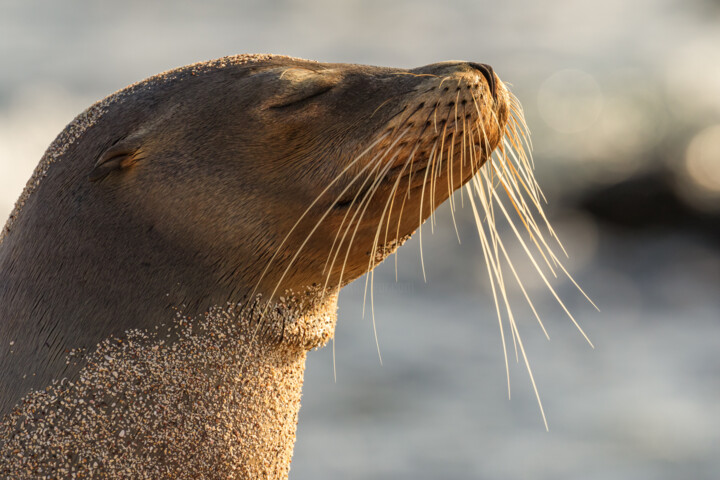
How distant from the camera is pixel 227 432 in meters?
1.98

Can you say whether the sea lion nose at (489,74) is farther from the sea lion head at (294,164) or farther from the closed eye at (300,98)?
the closed eye at (300,98)

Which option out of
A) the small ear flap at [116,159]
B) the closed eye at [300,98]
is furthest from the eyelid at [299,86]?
the small ear flap at [116,159]

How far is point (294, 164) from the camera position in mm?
2037

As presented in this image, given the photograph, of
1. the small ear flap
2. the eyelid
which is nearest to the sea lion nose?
the eyelid

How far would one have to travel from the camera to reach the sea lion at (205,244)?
1.90 metres

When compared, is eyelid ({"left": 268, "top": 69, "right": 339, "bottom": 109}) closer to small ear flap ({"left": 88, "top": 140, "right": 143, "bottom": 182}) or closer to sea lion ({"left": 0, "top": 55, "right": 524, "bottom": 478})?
sea lion ({"left": 0, "top": 55, "right": 524, "bottom": 478})

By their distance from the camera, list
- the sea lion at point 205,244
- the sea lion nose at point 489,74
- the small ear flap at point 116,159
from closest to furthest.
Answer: the sea lion at point 205,244, the small ear flap at point 116,159, the sea lion nose at point 489,74

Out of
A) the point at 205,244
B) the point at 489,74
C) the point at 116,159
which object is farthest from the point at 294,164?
the point at 489,74

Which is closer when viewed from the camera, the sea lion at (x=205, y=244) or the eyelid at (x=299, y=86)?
the sea lion at (x=205, y=244)

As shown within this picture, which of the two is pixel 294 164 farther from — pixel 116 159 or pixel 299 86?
pixel 116 159

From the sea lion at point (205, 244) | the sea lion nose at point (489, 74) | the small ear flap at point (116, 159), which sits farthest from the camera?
the sea lion nose at point (489, 74)

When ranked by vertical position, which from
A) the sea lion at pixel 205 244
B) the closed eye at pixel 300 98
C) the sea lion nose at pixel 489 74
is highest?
the sea lion nose at pixel 489 74

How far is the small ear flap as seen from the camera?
2.01m

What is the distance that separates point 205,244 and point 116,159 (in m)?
0.33
